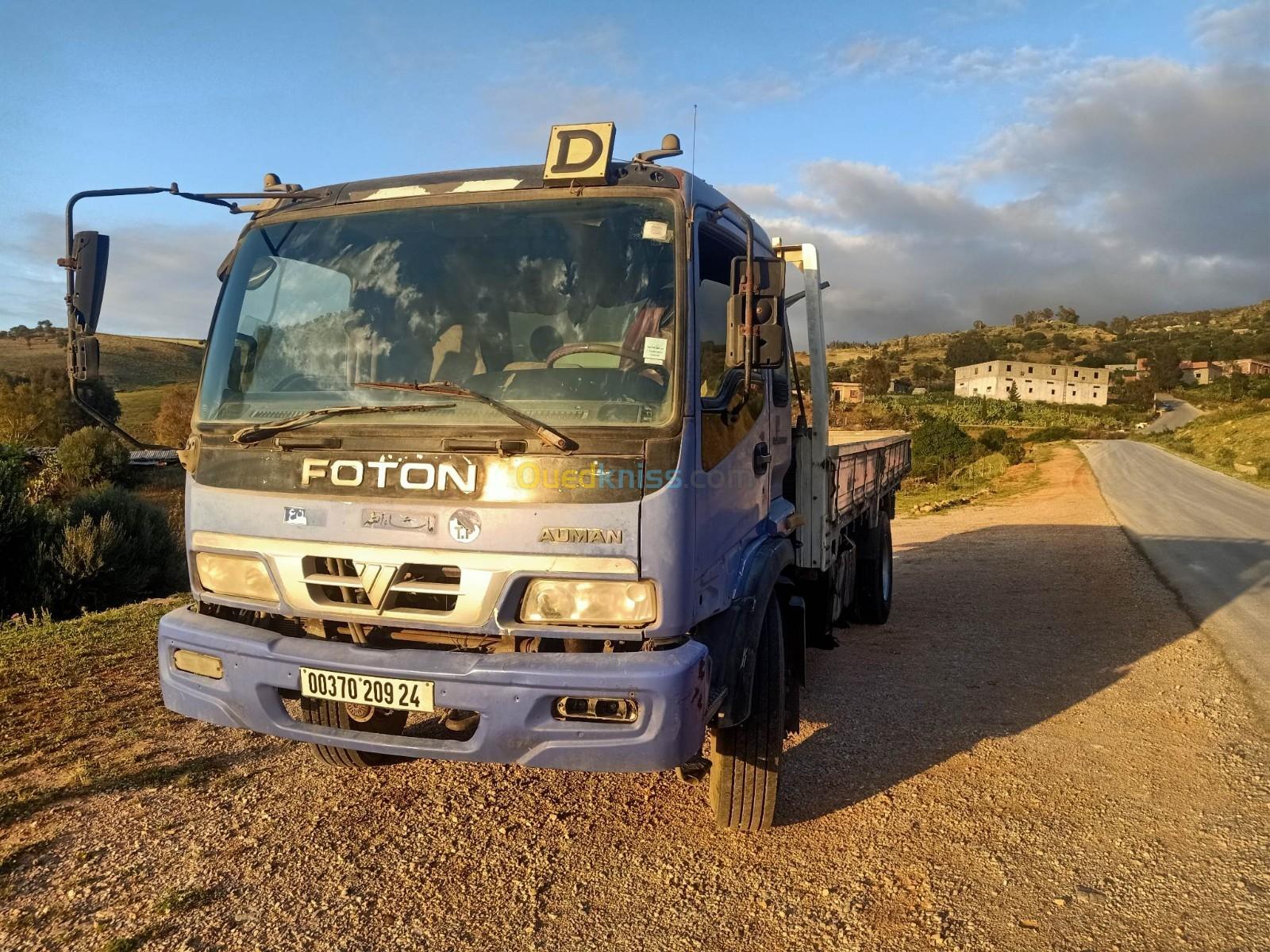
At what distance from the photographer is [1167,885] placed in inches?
134

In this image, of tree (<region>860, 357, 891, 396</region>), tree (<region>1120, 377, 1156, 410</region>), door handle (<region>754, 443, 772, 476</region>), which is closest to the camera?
door handle (<region>754, 443, 772, 476</region>)

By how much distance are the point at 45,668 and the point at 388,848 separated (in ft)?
12.5

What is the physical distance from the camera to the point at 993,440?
43.2 metres

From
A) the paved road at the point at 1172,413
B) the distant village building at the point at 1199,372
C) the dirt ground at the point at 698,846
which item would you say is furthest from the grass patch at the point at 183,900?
the distant village building at the point at 1199,372

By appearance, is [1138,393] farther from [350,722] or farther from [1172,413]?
[350,722]

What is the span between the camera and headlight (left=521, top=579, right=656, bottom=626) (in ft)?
9.32

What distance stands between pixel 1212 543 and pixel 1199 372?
10918cm

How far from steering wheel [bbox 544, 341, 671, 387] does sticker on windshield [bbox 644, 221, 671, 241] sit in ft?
1.44

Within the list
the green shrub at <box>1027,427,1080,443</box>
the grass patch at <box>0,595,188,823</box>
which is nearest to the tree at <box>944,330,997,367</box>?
the green shrub at <box>1027,427,1080,443</box>

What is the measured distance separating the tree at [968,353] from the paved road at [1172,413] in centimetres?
2243

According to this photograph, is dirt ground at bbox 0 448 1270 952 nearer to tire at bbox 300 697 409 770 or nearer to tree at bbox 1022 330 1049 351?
tire at bbox 300 697 409 770

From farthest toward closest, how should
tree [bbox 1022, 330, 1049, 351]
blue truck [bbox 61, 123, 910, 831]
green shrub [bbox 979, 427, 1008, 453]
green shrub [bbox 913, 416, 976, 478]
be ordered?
tree [bbox 1022, 330, 1049, 351]
green shrub [bbox 979, 427, 1008, 453]
green shrub [bbox 913, 416, 976, 478]
blue truck [bbox 61, 123, 910, 831]

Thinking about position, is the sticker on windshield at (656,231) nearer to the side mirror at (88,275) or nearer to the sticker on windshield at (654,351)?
the sticker on windshield at (654,351)

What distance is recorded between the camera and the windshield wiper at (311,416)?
10.1 feet
